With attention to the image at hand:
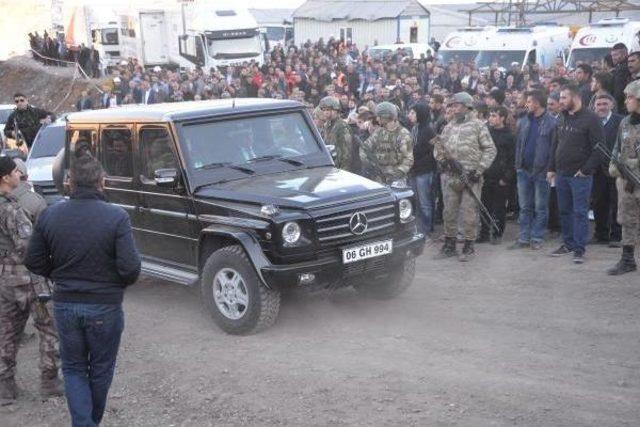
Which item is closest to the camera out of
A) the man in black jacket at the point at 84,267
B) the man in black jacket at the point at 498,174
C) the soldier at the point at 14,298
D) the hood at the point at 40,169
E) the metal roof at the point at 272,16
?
the man in black jacket at the point at 84,267

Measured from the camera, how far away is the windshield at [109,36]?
127 ft

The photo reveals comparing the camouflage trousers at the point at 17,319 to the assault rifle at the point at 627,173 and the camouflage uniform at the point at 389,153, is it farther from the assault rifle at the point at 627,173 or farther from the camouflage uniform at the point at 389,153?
the assault rifle at the point at 627,173

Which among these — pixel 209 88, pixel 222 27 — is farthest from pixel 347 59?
pixel 209 88

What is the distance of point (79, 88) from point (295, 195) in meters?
29.6

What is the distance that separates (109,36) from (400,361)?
36218 millimetres

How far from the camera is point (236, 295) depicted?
A: 6902 mm

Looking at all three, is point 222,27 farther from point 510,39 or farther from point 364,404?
point 364,404

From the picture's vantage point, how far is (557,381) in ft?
18.2

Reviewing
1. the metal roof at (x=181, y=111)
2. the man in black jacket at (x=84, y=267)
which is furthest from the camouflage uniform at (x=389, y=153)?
the man in black jacket at (x=84, y=267)

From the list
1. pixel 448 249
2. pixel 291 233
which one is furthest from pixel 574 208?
pixel 291 233

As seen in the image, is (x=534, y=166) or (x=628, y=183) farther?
(x=534, y=166)

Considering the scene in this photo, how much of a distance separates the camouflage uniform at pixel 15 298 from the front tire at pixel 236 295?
5.14 feet

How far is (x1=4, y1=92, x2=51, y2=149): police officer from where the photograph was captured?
15312 millimetres

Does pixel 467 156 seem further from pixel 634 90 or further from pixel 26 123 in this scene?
pixel 26 123
